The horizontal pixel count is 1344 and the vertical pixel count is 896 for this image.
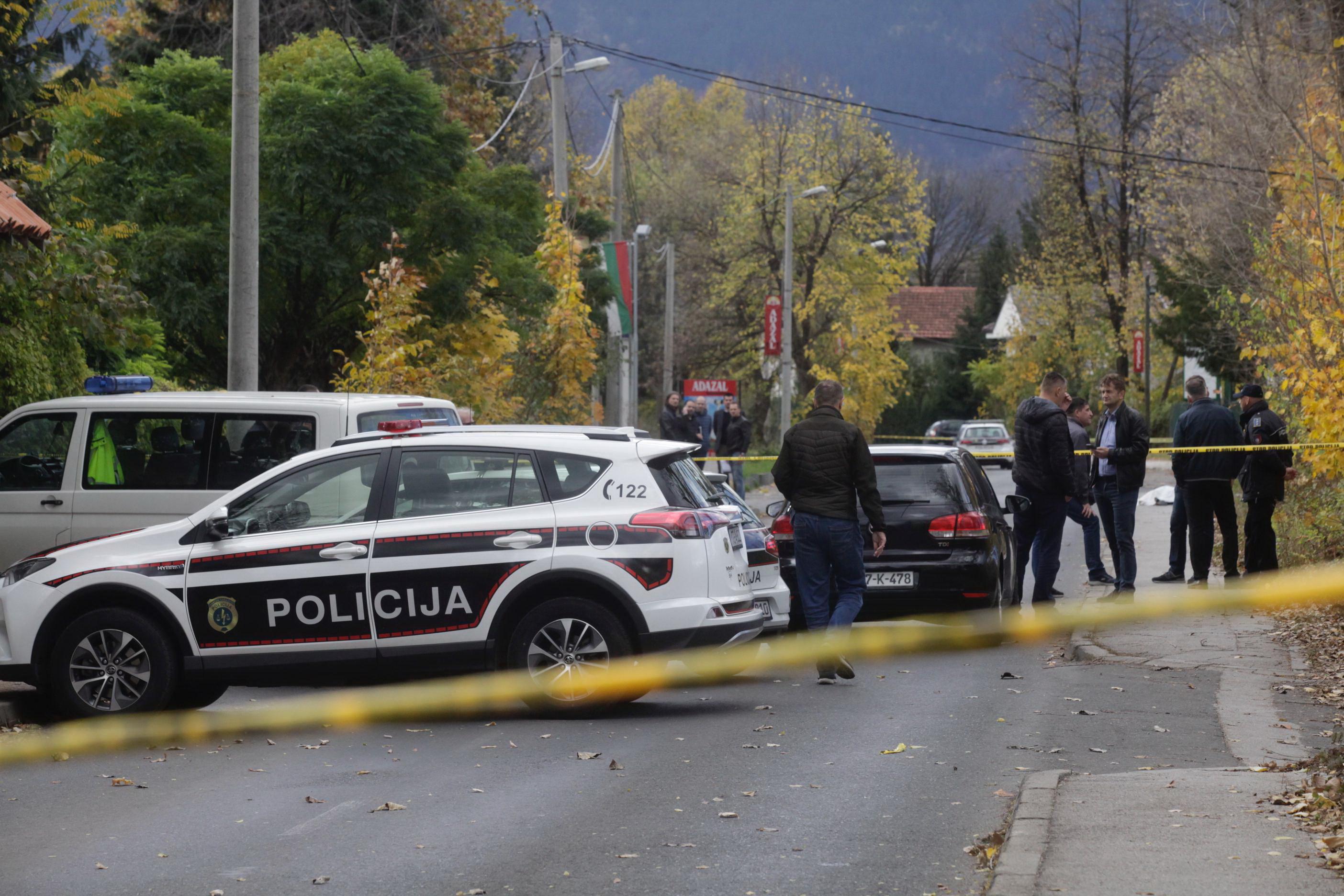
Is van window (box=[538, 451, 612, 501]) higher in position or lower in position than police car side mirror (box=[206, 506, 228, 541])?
higher

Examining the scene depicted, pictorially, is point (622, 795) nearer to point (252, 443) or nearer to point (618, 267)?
point (252, 443)

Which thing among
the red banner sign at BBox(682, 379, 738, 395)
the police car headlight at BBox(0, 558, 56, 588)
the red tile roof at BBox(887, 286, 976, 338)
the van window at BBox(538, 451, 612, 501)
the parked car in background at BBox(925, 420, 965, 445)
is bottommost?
the police car headlight at BBox(0, 558, 56, 588)

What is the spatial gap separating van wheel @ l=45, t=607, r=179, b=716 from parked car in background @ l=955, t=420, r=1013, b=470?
43.6m

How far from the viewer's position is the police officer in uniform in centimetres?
1423

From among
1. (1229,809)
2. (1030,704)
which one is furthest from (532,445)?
(1229,809)

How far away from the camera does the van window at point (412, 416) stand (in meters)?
11.1

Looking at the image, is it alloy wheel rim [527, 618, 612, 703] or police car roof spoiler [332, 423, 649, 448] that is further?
police car roof spoiler [332, 423, 649, 448]

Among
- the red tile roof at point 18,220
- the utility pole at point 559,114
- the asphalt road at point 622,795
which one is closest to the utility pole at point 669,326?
the utility pole at point 559,114

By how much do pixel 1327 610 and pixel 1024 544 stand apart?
7.94ft

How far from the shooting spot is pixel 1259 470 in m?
14.2

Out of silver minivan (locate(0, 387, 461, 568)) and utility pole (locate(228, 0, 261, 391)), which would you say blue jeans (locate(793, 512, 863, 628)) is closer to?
silver minivan (locate(0, 387, 461, 568))

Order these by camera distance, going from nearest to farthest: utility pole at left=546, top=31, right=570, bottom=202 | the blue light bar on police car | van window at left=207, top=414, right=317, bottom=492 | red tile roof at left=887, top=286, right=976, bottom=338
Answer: van window at left=207, top=414, right=317, bottom=492 < the blue light bar on police car < utility pole at left=546, top=31, right=570, bottom=202 < red tile roof at left=887, top=286, right=976, bottom=338

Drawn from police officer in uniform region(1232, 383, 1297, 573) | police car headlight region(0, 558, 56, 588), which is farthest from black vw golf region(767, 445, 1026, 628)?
police car headlight region(0, 558, 56, 588)

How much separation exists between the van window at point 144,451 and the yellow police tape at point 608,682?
6.33 feet
